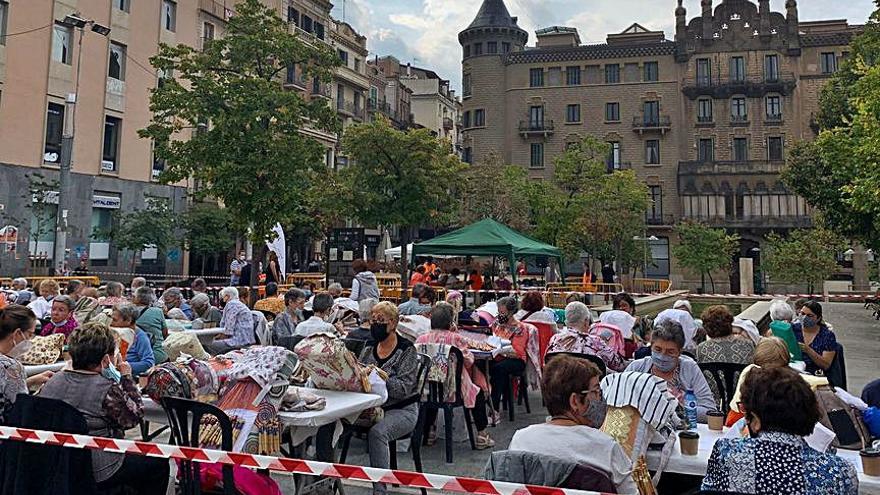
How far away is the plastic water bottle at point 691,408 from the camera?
13.5 ft

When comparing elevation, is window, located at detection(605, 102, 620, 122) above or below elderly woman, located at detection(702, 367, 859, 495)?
above

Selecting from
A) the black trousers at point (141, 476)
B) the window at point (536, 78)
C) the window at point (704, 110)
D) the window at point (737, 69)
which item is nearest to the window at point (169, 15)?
the window at point (536, 78)

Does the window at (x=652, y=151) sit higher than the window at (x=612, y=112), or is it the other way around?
the window at (x=612, y=112)

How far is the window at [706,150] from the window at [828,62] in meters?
9.45

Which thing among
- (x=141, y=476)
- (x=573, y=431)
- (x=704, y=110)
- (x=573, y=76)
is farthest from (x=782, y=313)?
(x=573, y=76)

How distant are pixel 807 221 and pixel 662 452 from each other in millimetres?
47965

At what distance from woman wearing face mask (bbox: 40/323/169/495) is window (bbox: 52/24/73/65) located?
27413 millimetres

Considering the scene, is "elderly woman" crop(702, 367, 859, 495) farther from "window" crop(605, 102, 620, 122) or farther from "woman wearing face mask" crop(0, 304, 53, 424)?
"window" crop(605, 102, 620, 122)

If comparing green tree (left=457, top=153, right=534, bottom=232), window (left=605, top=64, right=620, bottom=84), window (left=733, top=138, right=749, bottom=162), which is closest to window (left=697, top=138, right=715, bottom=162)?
window (left=733, top=138, right=749, bottom=162)

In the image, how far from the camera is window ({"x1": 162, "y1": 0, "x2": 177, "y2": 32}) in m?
31.3

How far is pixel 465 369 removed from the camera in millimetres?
6305

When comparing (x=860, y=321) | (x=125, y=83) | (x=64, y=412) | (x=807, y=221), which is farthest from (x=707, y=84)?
(x=64, y=412)

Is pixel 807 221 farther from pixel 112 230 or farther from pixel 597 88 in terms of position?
pixel 112 230

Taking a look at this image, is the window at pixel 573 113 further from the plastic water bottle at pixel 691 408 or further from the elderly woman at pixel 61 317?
the plastic water bottle at pixel 691 408
